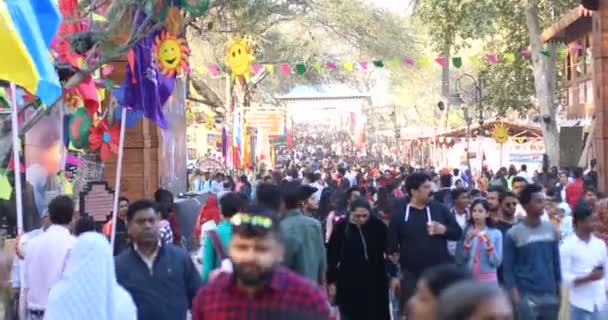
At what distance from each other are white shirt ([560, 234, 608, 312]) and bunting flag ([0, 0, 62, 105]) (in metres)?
3.80

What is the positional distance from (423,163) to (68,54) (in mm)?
51587

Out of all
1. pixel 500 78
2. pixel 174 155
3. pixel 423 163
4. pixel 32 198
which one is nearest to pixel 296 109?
pixel 423 163

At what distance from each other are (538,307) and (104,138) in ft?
21.7

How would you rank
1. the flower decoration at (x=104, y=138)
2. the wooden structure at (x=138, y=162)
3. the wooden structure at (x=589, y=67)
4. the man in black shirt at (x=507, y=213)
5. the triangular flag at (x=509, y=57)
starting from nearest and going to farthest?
1. the man in black shirt at (x=507, y=213)
2. the flower decoration at (x=104, y=138)
3. the wooden structure at (x=138, y=162)
4. the wooden structure at (x=589, y=67)
5. the triangular flag at (x=509, y=57)

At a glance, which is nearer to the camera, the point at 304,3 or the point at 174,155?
the point at 174,155

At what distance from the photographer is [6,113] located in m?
11.4

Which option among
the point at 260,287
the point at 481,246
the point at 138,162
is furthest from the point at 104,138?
the point at 260,287

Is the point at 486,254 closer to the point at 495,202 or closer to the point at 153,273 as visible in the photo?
the point at 495,202

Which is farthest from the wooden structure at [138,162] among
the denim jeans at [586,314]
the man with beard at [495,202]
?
the denim jeans at [586,314]

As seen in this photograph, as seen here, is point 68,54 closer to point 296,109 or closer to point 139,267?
point 139,267

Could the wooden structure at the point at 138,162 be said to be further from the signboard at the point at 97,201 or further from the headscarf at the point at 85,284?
the headscarf at the point at 85,284

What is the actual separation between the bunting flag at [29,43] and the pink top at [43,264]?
39.8 inches

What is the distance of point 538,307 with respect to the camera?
26.3ft

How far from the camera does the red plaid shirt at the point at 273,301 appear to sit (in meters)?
4.52
